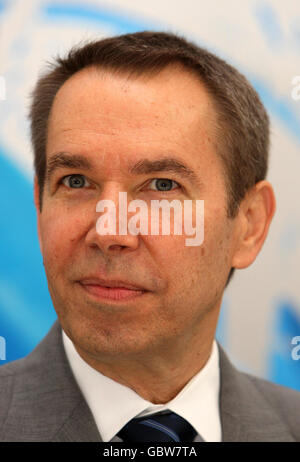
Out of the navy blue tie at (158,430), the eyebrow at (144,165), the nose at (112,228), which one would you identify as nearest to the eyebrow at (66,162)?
the eyebrow at (144,165)

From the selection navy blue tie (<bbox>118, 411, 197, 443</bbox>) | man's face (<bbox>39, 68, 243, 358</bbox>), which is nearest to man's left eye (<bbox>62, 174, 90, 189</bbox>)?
man's face (<bbox>39, 68, 243, 358</bbox>)

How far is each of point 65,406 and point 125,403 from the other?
0.69 feet

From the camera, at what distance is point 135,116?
77.2 inches

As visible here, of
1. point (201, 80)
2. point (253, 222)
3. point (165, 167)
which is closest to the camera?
point (165, 167)

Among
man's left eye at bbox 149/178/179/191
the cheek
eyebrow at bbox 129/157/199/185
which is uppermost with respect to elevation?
eyebrow at bbox 129/157/199/185

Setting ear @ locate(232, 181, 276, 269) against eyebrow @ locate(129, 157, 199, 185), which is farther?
ear @ locate(232, 181, 276, 269)

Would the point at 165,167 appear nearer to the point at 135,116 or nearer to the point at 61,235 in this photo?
the point at 135,116

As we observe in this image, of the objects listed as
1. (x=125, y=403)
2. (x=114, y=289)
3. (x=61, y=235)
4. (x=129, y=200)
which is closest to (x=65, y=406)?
(x=125, y=403)

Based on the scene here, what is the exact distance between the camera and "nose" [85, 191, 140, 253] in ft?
6.15

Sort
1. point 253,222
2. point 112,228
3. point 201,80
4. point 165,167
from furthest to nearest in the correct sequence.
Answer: point 253,222, point 201,80, point 165,167, point 112,228

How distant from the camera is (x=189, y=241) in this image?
1999 millimetres

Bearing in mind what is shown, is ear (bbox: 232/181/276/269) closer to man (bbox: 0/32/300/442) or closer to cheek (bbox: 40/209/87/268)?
man (bbox: 0/32/300/442)

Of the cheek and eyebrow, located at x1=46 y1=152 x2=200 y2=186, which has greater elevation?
eyebrow, located at x1=46 y1=152 x2=200 y2=186

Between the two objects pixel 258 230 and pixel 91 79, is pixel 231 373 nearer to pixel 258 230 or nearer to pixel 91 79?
pixel 258 230
